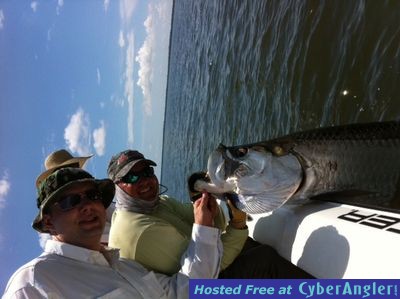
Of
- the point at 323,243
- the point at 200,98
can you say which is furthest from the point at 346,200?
the point at 200,98

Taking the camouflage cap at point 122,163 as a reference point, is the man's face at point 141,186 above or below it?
below

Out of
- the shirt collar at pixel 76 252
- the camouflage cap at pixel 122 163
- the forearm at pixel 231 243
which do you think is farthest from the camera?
the camouflage cap at pixel 122 163

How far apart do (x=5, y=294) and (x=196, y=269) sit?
59.6 inches

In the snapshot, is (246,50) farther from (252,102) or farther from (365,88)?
(365,88)

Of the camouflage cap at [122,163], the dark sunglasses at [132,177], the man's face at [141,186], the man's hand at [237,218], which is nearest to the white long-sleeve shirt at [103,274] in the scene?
the man's hand at [237,218]

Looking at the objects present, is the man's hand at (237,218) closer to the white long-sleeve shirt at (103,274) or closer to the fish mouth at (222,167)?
the fish mouth at (222,167)

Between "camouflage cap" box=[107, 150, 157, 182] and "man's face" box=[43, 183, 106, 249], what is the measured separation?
79 cm

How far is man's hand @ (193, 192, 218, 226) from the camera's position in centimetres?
378

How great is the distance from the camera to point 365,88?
6.69 m

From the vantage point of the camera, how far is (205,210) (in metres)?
3.85

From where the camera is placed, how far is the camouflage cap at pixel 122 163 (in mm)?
4262

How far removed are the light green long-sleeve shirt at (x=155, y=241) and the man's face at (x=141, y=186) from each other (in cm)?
21

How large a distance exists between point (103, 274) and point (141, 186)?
3.80ft

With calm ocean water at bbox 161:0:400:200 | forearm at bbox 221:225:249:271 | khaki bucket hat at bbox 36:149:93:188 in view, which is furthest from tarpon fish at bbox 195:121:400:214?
khaki bucket hat at bbox 36:149:93:188
